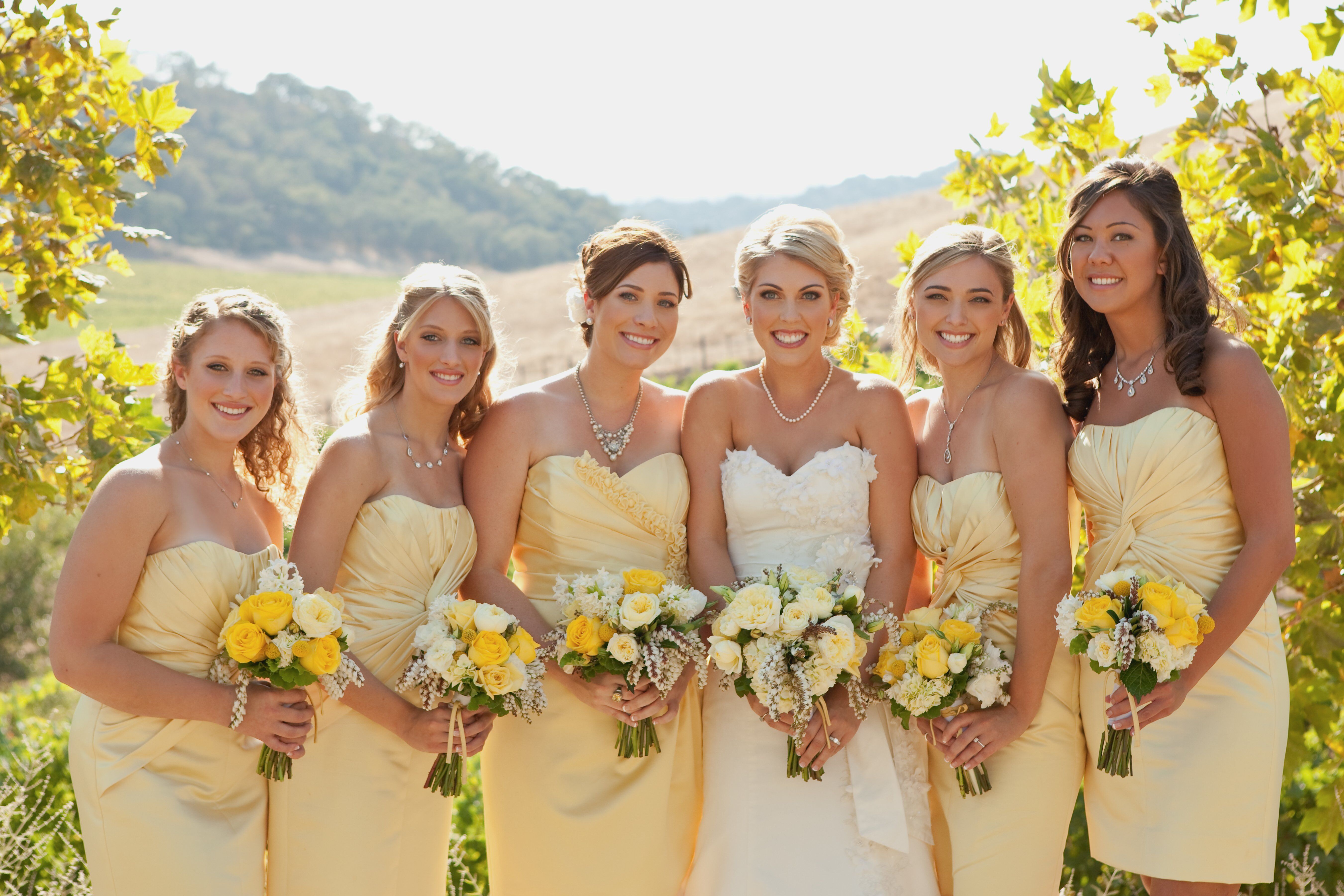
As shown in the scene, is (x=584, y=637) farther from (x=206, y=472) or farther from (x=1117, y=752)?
(x=1117, y=752)

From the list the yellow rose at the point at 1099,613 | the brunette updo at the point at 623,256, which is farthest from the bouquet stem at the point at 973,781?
the brunette updo at the point at 623,256

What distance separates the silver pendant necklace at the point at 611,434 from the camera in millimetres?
4699

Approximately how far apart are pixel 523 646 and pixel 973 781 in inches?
71.4

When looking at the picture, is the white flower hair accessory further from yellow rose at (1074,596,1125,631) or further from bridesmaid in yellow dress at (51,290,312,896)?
yellow rose at (1074,596,1125,631)

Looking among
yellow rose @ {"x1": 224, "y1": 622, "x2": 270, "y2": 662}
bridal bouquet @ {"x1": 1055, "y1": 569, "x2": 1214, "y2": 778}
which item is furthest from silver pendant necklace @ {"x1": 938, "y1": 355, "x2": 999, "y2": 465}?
yellow rose @ {"x1": 224, "y1": 622, "x2": 270, "y2": 662}

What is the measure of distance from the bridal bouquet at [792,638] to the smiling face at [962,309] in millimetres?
1119

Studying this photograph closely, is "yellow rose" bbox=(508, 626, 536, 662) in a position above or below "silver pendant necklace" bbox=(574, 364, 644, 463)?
below

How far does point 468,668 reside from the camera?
12.9 ft

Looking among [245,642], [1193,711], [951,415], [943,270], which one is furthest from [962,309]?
[245,642]

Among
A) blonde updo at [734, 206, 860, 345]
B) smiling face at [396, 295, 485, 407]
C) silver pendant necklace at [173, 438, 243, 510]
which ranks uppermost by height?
blonde updo at [734, 206, 860, 345]

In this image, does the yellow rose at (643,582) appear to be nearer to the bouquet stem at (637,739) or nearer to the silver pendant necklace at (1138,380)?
the bouquet stem at (637,739)

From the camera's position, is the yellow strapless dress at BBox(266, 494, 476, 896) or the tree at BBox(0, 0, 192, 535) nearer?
the yellow strapless dress at BBox(266, 494, 476, 896)

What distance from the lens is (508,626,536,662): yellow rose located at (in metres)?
4.00

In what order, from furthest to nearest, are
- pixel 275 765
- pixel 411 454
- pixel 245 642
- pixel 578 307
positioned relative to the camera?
pixel 578 307
pixel 411 454
pixel 275 765
pixel 245 642
